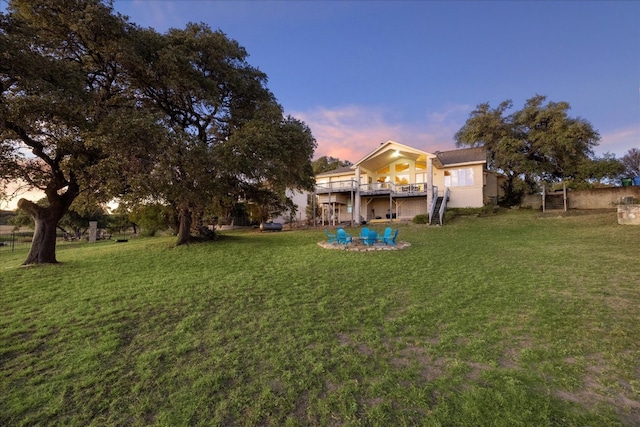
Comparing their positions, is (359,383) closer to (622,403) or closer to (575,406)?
(575,406)

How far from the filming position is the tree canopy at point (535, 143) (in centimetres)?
2128

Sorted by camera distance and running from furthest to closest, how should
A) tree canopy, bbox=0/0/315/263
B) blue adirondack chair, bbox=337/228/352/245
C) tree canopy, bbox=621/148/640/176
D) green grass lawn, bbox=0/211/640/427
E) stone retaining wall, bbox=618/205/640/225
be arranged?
tree canopy, bbox=621/148/640/176 < stone retaining wall, bbox=618/205/640/225 < blue adirondack chair, bbox=337/228/352/245 < tree canopy, bbox=0/0/315/263 < green grass lawn, bbox=0/211/640/427

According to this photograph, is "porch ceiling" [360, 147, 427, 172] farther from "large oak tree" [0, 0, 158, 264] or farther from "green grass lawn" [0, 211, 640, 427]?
"large oak tree" [0, 0, 158, 264]

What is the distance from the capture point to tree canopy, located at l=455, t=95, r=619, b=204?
21281 millimetres

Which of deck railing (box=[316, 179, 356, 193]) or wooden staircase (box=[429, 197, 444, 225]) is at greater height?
deck railing (box=[316, 179, 356, 193])

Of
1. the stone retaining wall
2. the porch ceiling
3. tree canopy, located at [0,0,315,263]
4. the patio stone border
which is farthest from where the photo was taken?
the porch ceiling

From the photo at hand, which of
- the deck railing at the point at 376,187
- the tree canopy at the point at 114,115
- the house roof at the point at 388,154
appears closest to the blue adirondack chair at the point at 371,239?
the tree canopy at the point at 114,115

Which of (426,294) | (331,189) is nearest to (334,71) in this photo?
(331,189)

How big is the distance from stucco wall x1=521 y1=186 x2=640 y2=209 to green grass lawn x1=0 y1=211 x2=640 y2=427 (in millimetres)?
18429

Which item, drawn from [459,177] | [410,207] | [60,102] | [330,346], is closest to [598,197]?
[459,177]

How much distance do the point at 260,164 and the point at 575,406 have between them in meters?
11.8

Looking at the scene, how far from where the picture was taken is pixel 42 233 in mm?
10453

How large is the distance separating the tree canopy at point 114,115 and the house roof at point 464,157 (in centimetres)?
1513

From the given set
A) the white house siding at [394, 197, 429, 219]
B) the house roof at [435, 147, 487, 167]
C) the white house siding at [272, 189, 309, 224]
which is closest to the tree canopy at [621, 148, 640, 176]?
the house roof at [435, 147, 487, 167]
